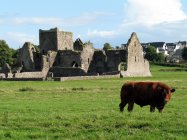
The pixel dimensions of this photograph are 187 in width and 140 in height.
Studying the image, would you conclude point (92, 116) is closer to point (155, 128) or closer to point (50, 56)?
point (155, 128)

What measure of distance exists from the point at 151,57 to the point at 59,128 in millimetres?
163216

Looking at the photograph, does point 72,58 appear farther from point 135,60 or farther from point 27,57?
point 135,60

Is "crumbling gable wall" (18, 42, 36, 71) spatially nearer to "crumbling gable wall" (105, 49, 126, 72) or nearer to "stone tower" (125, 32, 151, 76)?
"crumbling gable wall" (105, 49, 126, 72)

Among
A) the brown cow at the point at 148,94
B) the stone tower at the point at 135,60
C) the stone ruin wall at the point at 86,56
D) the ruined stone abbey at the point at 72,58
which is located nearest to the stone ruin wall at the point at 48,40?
the ruined stone abbey at the point at 72,58

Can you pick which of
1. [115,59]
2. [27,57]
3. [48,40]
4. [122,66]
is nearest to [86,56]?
[115,59]

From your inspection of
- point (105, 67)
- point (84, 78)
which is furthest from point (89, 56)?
point (84, 78)

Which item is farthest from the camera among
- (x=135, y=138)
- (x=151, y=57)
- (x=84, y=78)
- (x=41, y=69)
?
(x=151, y=57)

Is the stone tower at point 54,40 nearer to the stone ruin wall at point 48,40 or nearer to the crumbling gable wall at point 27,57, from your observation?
the stone ruin wall at point 48,40

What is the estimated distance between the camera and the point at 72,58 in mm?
89812

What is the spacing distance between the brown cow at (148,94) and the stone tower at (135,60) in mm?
65277

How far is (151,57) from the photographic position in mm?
176000

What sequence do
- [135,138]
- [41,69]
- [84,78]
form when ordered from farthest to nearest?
1. [41,69]
2. [84,78]
3. [135,138]

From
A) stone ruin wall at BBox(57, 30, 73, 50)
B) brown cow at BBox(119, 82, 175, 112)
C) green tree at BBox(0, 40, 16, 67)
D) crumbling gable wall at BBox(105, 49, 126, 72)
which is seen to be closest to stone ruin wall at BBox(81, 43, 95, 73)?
crumbling gable wall at BBox(105, 49, 126, 72)

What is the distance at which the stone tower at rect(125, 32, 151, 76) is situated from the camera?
87781 millimetres
